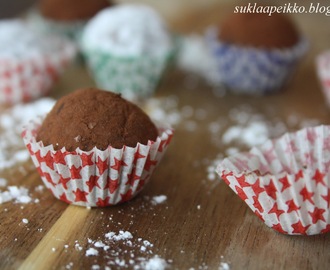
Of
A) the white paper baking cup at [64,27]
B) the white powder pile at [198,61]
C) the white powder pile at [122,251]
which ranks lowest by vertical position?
the white powder pile at [198,61]

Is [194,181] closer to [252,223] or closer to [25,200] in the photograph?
[252,223]

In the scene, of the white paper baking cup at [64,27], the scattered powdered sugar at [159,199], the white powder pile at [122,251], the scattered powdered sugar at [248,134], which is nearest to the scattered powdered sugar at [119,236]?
the white powder pile at [122,251]

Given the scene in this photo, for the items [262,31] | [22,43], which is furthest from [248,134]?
[22,43]

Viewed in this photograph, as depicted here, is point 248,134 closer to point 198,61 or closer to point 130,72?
point 130,72

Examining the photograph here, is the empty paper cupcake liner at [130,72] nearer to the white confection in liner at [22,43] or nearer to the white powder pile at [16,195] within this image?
the white confection in liner at [22,43]

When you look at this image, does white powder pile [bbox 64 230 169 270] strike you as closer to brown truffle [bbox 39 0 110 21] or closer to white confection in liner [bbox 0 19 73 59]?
white confection in liner [bbox 0 19 73 59]

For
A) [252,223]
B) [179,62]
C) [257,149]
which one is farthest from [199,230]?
[179,62]
